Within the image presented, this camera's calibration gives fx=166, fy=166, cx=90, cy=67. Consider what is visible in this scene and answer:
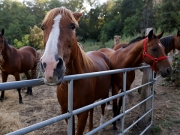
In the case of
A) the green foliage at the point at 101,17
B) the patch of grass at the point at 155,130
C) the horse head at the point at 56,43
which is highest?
the green foliage at the point at 101,17

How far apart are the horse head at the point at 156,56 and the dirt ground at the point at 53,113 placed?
1150mm

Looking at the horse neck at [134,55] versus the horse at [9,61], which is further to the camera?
the horse at [9,61]

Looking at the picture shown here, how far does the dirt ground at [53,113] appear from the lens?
9.75 feet

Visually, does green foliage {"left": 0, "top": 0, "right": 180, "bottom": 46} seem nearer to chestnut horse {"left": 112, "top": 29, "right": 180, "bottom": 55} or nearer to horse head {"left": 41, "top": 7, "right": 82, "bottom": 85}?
chestnut horse {"left": 112, "top": 29, "right": 180, "bottom": 55}

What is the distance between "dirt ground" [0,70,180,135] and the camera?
9.75 feet

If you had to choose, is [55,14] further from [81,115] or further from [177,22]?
[177,22]

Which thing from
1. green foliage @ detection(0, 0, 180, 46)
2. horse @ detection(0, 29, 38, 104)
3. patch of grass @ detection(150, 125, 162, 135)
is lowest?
patch of grass @ detection(150, 125, 162, 135)

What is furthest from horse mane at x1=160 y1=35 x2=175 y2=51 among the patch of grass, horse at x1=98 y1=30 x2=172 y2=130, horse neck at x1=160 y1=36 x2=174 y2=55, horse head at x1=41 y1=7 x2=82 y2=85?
horse head at x1=41 y1=7 x2=82 y2=85

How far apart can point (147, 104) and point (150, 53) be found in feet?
3.56

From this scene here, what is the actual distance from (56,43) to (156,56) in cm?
195

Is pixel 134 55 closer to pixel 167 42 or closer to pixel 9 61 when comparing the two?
pixel 167 42

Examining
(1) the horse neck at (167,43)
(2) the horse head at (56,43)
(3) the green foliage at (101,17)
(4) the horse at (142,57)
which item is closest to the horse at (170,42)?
(1) the horse neck at (167,43)

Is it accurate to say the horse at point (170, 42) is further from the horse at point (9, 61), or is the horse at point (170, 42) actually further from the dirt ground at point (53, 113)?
the horse at point (9, 61)

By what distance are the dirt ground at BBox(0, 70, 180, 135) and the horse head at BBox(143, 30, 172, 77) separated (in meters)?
1.15
